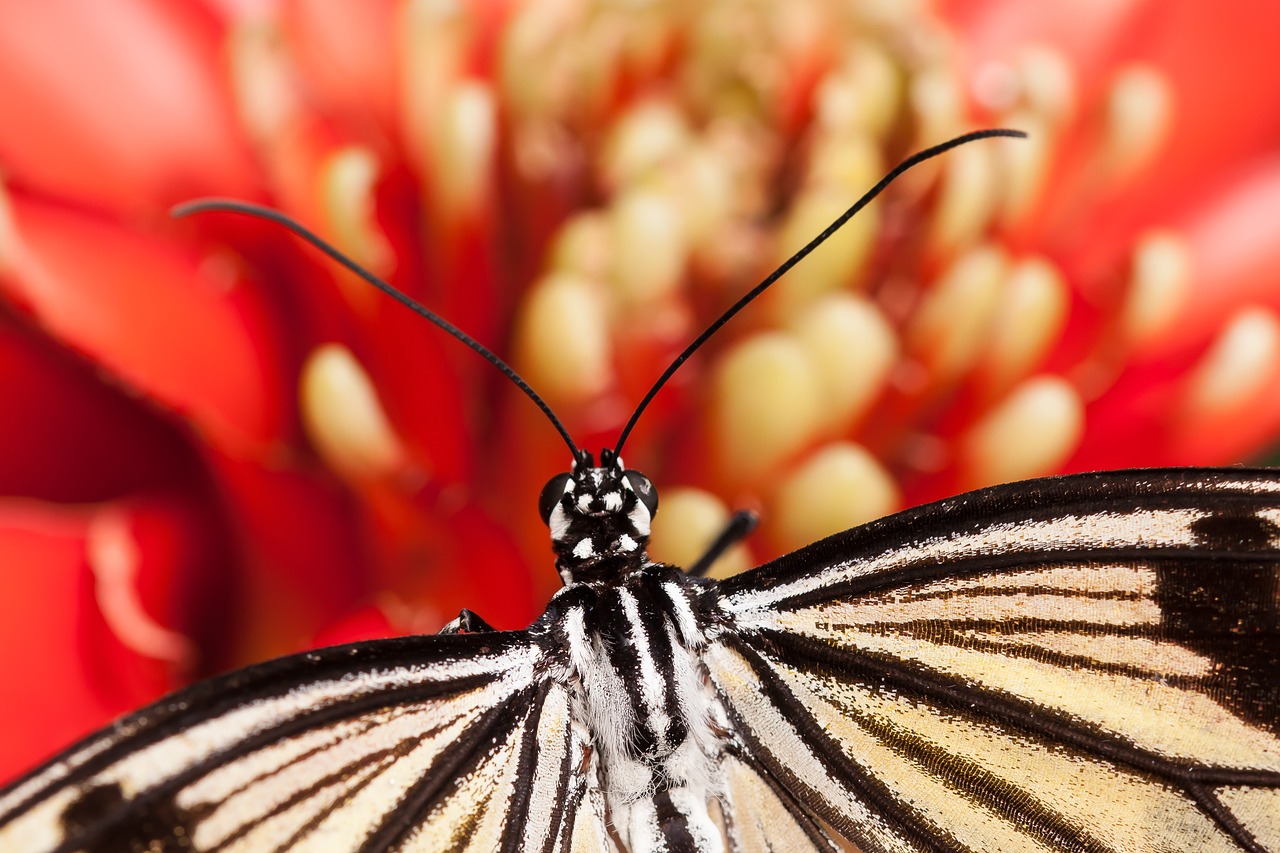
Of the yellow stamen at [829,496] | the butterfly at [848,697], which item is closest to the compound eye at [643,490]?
the butterfly at [848,697]

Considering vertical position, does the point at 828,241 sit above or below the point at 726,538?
above

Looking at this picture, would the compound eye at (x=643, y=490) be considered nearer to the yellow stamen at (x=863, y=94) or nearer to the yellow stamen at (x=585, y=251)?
the yellow stamen at (x=585, y=251)

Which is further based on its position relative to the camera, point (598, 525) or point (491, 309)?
point (491, 309)

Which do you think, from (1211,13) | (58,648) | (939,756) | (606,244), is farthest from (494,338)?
(1211,13)

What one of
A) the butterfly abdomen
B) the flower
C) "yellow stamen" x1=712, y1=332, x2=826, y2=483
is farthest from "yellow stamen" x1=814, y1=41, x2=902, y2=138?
the butterfly abdomen

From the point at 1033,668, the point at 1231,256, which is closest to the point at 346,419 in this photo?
the point at 1033,668

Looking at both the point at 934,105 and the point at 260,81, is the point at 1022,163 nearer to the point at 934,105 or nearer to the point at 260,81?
the point at 934,105

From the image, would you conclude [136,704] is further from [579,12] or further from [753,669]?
[579,12]

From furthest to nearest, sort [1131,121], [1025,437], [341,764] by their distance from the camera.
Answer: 1. [1131,121]
2. [1025,437]
3. [341,764]
